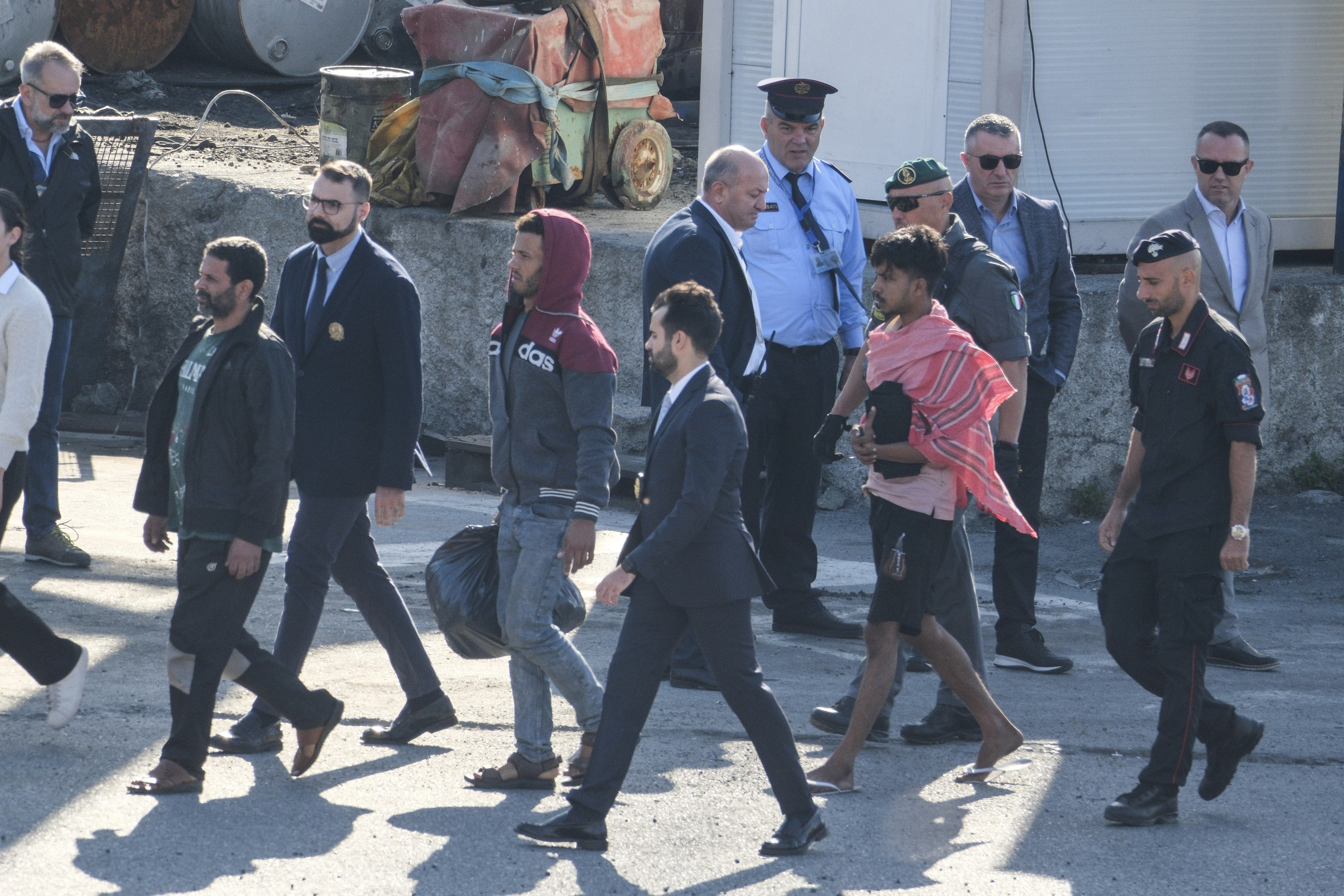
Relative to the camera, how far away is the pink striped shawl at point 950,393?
477 cm

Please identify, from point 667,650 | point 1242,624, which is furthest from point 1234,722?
point 1242,624

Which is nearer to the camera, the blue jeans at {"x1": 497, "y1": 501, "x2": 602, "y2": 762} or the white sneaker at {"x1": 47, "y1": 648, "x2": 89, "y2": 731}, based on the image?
the blue jeans at {"x1": 497, "y1": 501, "x2": 602, "y2": 762}

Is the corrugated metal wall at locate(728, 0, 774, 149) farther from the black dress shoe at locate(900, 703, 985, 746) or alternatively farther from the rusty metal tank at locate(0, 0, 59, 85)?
the rusty metal tank at locate(0, 0, 59, 85)

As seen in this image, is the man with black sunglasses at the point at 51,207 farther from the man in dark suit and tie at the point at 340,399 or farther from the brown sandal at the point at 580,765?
the brown sandal at the point at 580,765

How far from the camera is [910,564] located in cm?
470

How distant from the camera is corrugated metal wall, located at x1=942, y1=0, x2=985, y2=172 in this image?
8.55 m

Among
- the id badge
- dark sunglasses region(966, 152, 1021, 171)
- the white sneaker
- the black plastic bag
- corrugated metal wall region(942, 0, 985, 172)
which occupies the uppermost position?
corrugated metal wall region(942, 0, 985, 172)

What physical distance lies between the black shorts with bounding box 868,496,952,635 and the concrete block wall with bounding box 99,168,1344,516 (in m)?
3.94

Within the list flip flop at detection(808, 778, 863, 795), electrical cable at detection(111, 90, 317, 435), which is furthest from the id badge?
electrical cable at detection(111, 90, 317, 435)

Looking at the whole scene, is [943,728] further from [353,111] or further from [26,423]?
[353,111]

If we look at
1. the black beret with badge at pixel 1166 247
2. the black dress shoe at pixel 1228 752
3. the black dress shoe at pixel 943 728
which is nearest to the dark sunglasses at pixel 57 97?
the black dress shoe at pixel 943 728

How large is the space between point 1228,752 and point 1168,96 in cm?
515

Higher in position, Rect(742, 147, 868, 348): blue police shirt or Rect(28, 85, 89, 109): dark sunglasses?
Rect(28, 85, 89, 109): dark sunglasses

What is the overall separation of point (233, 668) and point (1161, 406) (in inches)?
109
